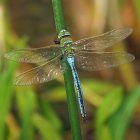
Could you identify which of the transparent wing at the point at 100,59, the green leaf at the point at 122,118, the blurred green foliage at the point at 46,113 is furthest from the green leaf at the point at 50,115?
the transparent wing at the point at 100,59

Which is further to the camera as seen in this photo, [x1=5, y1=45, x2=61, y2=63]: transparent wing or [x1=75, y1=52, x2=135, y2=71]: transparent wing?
[x1=75, y1=52, x2=135, y2=71]: transparent wing

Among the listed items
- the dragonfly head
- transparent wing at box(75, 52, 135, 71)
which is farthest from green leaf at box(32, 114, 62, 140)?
the dragonfly head

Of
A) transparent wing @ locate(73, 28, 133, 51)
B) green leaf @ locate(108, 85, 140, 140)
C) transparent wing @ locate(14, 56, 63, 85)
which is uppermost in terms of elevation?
transparent wing @ locate(73, 28, 133, 51)

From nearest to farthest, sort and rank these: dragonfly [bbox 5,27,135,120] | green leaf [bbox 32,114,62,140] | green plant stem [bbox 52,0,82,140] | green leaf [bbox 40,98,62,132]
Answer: green plant stem [bbox 52,0,82,140] → dragonfly [bbox 5,27,135,120] → green leaf [bbox 32,114,62,140] → green leaf [bbox 40,98,62,132]

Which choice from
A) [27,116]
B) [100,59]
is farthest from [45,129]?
[100,59]

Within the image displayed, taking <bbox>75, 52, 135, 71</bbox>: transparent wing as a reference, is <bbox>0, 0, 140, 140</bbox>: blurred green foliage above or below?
below

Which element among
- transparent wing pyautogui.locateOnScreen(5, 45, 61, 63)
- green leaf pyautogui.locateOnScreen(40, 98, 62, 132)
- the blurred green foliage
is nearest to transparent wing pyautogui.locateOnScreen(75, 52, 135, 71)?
transparent wing pyautogui.locateOnScreen(5, 45, 61, 63)

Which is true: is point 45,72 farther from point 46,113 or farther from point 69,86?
point 46,113

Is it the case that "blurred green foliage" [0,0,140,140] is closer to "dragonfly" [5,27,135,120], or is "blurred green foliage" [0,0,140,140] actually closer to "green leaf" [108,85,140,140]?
"green leaf" [108,85,140,140]

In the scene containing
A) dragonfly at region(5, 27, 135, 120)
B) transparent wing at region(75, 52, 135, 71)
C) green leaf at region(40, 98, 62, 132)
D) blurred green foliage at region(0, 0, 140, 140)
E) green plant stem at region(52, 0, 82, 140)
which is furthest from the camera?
green leaf at region(40, 98, 62, 132)
